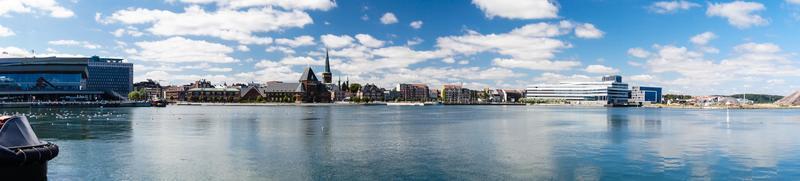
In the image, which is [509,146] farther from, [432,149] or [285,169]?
[285,169]

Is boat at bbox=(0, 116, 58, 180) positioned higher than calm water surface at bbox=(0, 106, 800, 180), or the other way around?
boat at bbox=(0, 116, 58, 180)

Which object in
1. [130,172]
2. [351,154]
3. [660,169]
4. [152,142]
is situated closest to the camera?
[130,172]

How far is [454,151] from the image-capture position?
42.0 metres

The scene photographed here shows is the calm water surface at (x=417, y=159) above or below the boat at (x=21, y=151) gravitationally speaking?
below

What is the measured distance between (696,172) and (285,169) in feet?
74.7

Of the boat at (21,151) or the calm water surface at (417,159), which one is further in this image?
the calm water surface at (417,159)

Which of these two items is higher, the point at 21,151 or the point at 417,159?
the point at 21,151

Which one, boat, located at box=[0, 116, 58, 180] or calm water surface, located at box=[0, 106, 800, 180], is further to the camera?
calm water surface, located at box=[0, 106, 800, 180]

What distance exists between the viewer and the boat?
2430cm

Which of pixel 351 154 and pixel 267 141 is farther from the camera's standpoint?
pixel 267 141

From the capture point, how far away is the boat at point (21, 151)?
957 inches

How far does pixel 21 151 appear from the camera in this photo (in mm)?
24891

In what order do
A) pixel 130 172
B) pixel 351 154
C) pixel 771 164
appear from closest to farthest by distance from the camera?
pixel 130 172 → pixel 771 164 → pixel 351 154

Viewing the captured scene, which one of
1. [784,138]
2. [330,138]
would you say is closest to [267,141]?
[330,138]
